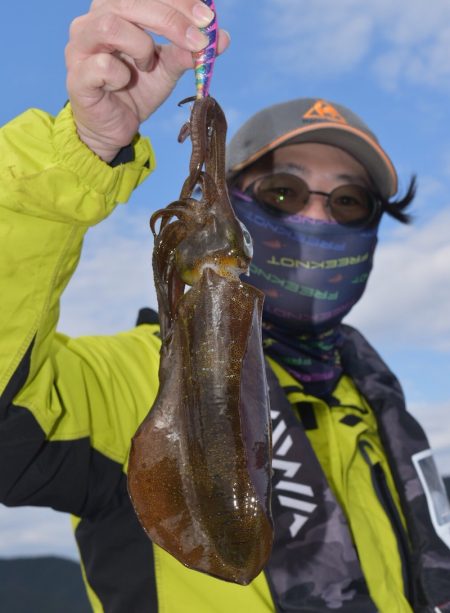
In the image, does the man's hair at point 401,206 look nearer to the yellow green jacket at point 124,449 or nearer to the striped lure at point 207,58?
the yellow green jacket at point 124,449

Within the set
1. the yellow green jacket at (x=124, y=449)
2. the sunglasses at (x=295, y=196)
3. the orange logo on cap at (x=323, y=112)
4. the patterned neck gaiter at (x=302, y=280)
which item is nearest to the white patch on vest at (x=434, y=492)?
the yellow green jacket at (x=124, y=449)

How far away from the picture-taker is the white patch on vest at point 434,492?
11.0 ft

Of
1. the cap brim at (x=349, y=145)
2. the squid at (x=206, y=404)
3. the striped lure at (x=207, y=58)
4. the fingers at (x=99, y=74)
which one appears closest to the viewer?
the squid at (x=206, y=404)

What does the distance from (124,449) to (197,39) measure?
5.29 ft

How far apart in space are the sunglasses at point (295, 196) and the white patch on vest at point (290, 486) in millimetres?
1224

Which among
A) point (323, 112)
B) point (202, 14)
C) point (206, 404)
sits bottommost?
point (206, 404)

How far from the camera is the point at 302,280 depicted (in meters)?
3.55

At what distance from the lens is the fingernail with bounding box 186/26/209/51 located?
151 cm

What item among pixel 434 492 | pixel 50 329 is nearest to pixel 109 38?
pixel 50 329

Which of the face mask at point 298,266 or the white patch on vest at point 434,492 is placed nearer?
the white patch on vest at point 434,492

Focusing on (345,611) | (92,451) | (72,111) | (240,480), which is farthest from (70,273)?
(345,611)

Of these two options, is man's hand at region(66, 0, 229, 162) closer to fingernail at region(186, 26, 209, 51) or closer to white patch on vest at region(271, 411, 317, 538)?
fingernail at region(186, 26, 209, 51)

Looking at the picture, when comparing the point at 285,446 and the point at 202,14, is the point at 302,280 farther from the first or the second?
the point at 202,14

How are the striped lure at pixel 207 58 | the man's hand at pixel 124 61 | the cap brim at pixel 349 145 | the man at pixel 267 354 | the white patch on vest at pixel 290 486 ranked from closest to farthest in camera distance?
the striped lure at pixel 207 58
the man's hand at pixel 124 61
the man at pixel 267 354
the white patch on vest at pixel 290 486
the cap brim at pixel 349 145
